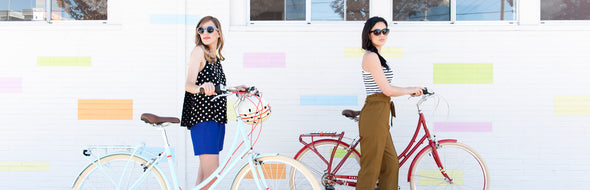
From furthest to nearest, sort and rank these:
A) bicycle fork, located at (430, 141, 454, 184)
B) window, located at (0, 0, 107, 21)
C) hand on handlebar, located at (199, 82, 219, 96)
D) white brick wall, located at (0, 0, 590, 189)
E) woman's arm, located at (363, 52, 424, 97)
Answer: window, located at (0, 0, 107, 21) < white brick wall, located at (0, 0, 590, 189) < bicycle fork, located at (430, 141, 454, 184) < woman's arm, located at (363, 52, 424, 97) < hand on handlebar, located at (199, 82, 219, 96)

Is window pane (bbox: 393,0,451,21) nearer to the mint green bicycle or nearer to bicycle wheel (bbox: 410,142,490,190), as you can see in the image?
bicycle wheel (bbox: 410,142,490,190)

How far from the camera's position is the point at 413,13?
500cm

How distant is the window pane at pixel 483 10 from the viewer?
16.3 feet

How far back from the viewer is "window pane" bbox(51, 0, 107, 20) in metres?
5.01

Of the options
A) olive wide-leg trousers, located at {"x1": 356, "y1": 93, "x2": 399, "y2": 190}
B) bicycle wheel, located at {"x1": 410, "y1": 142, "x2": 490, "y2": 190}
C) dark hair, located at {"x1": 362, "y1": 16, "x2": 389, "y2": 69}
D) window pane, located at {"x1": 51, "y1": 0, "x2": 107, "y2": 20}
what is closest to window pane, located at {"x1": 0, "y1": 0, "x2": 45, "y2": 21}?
window pane, located at {"x1": 51, "y1": 0, "x2": 107, "y2": 20}

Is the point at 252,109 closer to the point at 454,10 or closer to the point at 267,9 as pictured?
the point at 267,9

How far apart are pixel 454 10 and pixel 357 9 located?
99 cm

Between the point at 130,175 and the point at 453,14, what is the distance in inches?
137

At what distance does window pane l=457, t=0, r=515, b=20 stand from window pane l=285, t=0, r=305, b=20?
1610 millimetres

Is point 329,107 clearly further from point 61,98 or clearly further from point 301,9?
point 61,98

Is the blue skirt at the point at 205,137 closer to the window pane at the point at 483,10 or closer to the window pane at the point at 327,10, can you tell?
the window pane at the point at 327,10

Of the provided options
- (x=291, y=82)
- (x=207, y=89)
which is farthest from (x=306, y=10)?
(x=207, y=89)

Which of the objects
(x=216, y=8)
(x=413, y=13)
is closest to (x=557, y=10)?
(x=413, y=13)

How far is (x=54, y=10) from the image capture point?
199 inches
